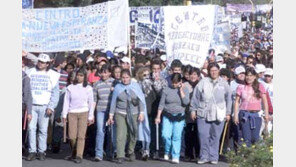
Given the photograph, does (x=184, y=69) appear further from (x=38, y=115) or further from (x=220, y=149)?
(x=38, y=115)

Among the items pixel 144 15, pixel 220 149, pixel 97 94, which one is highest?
pixel 144 15

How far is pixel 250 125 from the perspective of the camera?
12.3m

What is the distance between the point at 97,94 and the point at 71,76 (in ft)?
1.77

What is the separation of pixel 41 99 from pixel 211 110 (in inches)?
109

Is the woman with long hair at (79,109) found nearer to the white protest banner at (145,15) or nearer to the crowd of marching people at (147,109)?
the crowd of marching people at (147,109)

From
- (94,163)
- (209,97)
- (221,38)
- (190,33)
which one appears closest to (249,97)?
(209,97)

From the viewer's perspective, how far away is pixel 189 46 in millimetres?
13750

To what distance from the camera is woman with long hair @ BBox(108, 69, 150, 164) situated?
1240 cm

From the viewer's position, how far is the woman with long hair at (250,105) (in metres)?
12.2

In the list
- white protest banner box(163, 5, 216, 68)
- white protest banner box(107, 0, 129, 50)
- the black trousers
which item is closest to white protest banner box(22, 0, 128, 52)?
white protest banner box(107, 0, 129, 50)

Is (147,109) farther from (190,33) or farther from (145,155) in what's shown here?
(190,33)

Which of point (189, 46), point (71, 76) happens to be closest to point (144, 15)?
point (189, 46)

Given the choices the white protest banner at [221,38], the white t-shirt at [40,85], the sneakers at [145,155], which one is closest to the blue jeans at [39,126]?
the white t-shirt at [40,85]

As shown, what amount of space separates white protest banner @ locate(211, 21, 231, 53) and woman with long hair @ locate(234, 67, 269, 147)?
24.2 ft
